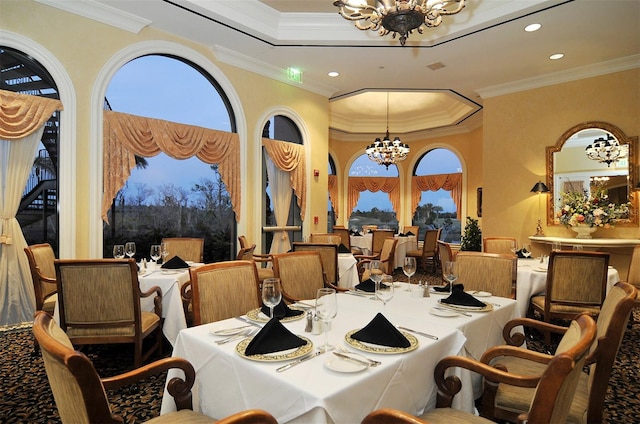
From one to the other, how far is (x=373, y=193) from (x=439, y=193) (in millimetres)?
1958

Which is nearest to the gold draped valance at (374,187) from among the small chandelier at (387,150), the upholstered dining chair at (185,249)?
the small chandelier at (387,150)

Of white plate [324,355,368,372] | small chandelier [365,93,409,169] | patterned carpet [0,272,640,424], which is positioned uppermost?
small chandelier [365,93,409,169]

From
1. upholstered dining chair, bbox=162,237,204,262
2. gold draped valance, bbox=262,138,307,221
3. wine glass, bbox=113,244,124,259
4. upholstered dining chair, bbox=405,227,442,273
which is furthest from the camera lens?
Result: upholstered dining chair, bbox=405,227,442,273

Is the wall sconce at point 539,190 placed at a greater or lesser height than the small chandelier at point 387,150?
lesser

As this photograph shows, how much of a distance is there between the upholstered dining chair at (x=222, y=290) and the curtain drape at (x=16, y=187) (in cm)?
298

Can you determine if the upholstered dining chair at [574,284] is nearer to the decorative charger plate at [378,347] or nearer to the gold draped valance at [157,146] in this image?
the decorative charger plate at [378,347]

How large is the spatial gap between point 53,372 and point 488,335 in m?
2.01

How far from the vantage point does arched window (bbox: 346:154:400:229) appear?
11.3 metres

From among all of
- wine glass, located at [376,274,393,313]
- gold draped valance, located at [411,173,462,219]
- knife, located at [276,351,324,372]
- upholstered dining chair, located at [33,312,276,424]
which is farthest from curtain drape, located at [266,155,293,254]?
gold draped valance, located at [411,173,462,219]

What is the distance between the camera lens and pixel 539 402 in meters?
1.09

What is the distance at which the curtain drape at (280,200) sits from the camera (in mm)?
6395

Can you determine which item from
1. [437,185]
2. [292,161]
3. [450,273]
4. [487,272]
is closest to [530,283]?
[487,272]

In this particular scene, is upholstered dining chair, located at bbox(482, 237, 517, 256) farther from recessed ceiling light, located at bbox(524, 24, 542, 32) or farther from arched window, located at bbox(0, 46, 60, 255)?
arched window, located at bbox(0, 46, 60, 255)

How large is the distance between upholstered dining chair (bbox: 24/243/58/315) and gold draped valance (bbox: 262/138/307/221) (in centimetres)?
344
